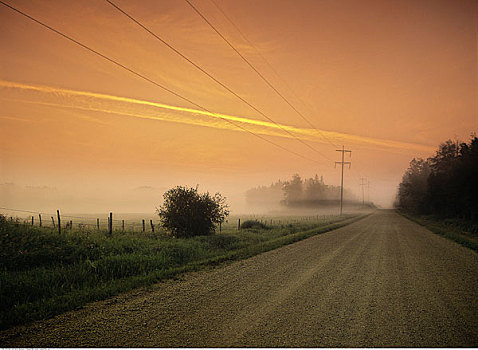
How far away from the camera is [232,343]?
14.9ft

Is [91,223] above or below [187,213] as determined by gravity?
below

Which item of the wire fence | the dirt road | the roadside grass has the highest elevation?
the dirt road

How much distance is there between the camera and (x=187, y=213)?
2072 centimetres

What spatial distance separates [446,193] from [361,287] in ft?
158

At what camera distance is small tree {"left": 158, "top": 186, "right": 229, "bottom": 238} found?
20.5 m

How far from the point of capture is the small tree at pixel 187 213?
20531 millimetres

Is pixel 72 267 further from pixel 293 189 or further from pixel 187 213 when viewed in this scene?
pixel 293 189

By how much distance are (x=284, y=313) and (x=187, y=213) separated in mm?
15724

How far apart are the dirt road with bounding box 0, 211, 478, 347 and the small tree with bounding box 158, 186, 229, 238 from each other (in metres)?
11.1

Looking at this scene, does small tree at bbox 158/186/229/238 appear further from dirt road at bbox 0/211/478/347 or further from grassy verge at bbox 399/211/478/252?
grassy verge at bbox 399/211/478/252

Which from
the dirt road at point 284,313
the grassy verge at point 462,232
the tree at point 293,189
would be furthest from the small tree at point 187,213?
the tree at point 293,189

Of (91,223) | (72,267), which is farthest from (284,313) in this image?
(91,223)

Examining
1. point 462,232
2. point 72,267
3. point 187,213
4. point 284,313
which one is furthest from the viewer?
point 462,232

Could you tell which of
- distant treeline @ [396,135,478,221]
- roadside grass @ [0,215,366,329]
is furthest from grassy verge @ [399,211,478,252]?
roadside grass @ [0,215,366,329]
